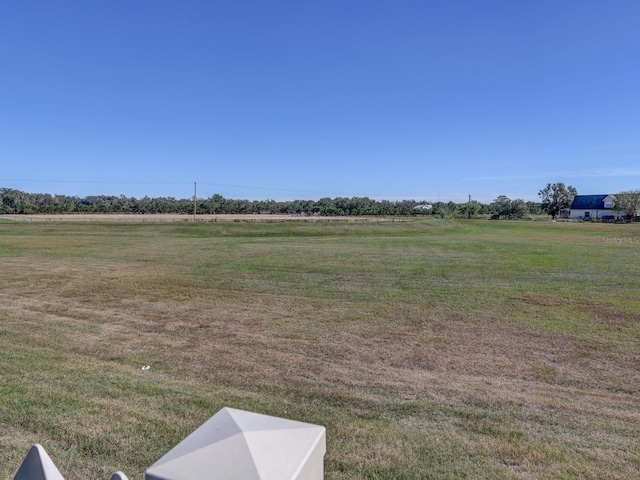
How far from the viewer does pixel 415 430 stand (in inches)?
153

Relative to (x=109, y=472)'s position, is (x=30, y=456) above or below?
above

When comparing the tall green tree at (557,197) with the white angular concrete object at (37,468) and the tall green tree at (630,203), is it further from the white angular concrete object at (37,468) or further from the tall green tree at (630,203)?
the white angular concrete object at (37,468)

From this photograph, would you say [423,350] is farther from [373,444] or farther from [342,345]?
[373,444]

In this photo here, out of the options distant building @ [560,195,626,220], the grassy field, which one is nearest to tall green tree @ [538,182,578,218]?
distant building @ [560,195,626,220]

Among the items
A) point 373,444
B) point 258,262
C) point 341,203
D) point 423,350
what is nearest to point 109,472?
point 373,444

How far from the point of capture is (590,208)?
9119 centimetres

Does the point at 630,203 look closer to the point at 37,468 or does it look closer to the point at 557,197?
the point at 557,197

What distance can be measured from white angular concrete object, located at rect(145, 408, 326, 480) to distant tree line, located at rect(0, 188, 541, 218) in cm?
8388

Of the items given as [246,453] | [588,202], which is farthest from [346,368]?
[588,202]

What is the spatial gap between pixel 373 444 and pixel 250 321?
15.9ft

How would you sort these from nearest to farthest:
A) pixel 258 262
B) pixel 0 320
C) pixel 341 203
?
pixel 0 320 → pixel 258 262 → pixel 341 203

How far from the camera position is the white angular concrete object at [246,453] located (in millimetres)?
1158

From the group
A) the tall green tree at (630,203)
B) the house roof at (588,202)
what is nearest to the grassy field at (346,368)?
the tall green tree at (630,203)

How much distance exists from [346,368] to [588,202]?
106827mm
